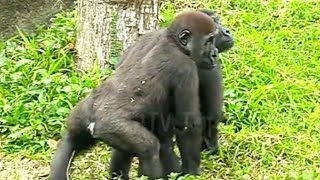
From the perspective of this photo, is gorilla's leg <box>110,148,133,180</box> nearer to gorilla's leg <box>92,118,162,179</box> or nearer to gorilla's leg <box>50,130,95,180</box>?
gorilla's leg <box>50,130,95,180</box>

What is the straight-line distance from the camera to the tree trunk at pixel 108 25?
18.9 feet

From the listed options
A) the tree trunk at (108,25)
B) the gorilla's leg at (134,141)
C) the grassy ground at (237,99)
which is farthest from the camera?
the tree trunk at (108,25)

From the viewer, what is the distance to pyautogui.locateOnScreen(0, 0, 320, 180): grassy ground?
16.5 feet

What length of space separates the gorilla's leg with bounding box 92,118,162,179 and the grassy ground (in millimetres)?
556

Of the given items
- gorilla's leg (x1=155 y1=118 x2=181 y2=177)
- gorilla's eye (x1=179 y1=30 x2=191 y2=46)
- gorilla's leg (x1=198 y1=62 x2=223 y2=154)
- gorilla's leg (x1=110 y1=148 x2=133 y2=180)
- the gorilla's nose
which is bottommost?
gorilla's leg (x1=110 y1=148 x2=133 y2=180)

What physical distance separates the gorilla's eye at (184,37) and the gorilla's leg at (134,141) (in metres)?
0.58

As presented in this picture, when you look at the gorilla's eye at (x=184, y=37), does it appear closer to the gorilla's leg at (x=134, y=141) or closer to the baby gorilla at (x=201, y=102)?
the baby gorilla at (x=201, y=102)

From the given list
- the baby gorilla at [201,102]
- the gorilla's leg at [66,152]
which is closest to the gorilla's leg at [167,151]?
the baby gorilla at [201,102]

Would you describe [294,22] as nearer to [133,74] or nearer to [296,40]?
[296,40]

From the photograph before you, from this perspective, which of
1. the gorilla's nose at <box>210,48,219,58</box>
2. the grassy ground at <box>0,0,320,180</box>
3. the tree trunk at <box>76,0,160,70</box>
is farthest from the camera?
the tree trunk at <box>76,0,160,70</box>

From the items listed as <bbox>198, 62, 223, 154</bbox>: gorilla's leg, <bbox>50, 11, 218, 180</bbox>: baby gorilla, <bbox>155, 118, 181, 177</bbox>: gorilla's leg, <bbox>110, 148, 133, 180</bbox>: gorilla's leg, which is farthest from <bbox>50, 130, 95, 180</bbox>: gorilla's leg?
<bbox>198, 62, 223, 154</bbox>: gorilla's leg

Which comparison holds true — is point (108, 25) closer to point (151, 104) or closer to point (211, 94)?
point (211, 94)

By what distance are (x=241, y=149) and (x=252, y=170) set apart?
26 cm

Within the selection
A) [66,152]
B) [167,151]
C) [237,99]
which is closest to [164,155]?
[167,151]
